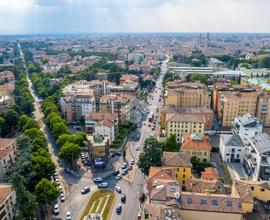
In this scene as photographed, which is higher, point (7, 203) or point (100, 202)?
point (7, 203)

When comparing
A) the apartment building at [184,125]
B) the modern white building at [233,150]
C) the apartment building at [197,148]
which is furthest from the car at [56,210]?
the modern white building at [233,150]

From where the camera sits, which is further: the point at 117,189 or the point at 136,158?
the point at 136,158

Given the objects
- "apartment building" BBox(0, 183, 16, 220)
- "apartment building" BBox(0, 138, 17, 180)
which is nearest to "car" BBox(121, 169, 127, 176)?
"apartment building" BBox(0, 183, 16, 220)

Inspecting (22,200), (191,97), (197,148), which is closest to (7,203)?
(22,200)

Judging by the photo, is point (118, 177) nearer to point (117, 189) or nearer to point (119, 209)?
point (117, 189)

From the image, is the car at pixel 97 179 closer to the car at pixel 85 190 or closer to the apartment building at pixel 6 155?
the car at pixel 85 190

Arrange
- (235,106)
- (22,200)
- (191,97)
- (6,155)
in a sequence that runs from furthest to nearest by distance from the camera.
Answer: (191,97) < (235,106) < (6,155) < (22,200)
